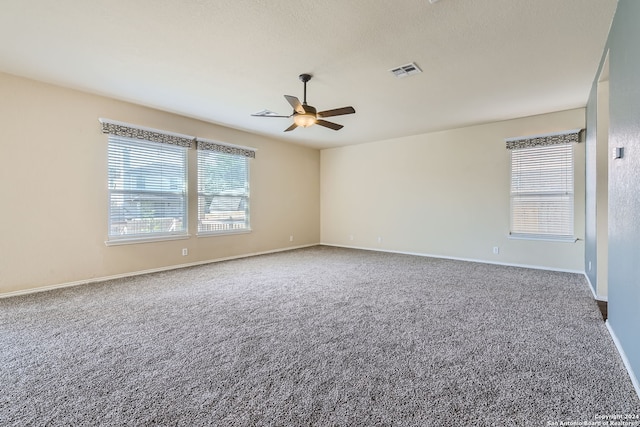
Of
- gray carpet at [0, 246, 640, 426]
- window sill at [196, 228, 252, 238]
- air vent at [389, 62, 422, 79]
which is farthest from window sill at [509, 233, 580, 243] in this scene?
window sill at [196, 228, 252, 238]

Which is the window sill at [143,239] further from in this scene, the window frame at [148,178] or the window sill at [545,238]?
the window sill at [545,238]

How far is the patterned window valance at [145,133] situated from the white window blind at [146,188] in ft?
0.24

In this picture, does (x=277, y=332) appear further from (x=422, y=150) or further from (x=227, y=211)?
(x=422, y=150)

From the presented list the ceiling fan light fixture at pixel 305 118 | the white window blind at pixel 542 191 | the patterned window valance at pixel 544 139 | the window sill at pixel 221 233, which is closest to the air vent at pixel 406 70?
the ceiling fan light fixture at pixel 305 118

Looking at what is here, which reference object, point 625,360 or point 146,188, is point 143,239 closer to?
point 146,188

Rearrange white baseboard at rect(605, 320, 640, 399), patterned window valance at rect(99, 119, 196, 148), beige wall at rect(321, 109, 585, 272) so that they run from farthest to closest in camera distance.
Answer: beige wall at rect(321, 109, 585, 272) → patterned window valance at rect(99, 119, 196, 148) → white baseboard at rect(605, 320, 640, 399)

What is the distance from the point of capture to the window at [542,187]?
15.5 ft

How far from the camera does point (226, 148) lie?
5.66 meters

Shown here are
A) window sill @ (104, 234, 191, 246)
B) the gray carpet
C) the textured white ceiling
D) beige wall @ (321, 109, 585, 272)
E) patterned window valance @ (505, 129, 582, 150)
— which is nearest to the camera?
the gray carpet

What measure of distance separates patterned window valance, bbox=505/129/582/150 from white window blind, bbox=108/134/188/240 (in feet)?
18.4

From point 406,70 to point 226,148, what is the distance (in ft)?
12.0

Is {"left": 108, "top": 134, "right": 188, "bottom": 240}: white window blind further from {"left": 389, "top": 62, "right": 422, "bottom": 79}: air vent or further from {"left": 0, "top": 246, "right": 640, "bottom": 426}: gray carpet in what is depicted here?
{"left": 389, "top": 62, "right": 422, "bottom": 79}: air vent

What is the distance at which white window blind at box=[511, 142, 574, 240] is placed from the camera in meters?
4.72

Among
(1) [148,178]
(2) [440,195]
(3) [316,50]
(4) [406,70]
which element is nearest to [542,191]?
(2) [440,195]
